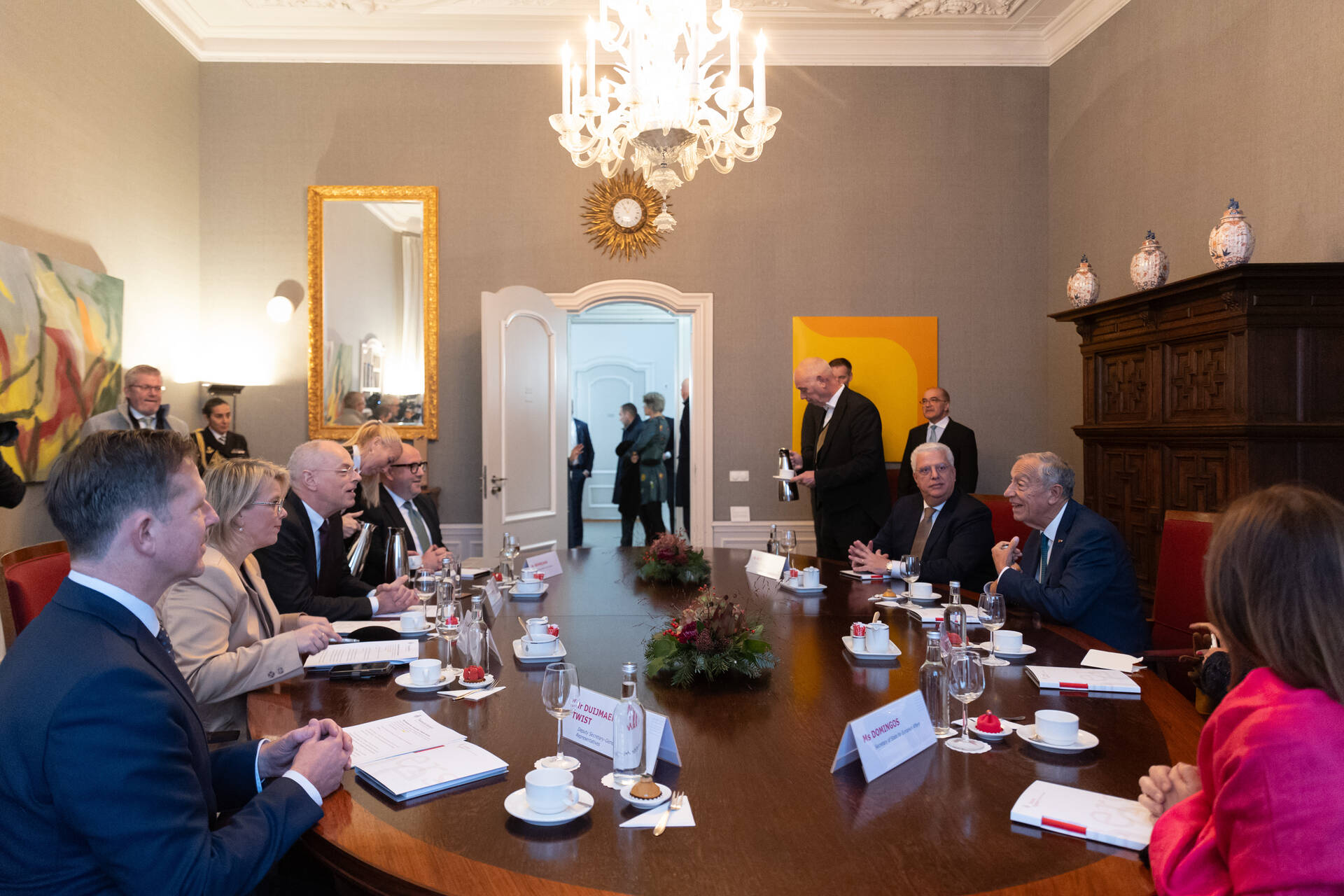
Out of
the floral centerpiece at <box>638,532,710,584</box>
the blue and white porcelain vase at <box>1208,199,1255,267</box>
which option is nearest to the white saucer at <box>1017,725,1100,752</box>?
the floral centerpiece at <box>638,532,710,584</box>

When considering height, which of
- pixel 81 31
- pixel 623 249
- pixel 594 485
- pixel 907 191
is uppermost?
pixel 81 31

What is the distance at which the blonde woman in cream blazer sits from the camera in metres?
2.11

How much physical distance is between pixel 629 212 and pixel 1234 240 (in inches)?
155

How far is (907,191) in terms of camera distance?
674cm

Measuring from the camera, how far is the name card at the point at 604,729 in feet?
5.32

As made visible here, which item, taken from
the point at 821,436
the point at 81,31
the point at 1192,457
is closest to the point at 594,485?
the point at 821,436

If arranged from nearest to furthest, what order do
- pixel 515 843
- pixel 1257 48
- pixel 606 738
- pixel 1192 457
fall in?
1. pixel 515 843
2. pixel 606 738
3. pixel 1192 457
4. pixel 1257 48

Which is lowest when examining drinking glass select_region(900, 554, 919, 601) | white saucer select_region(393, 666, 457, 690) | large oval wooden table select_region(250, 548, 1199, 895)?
large oval wooden table select_region(250, 548, 1199, 895)

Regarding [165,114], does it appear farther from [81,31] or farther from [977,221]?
[977,221]

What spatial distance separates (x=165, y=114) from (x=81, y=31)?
963 mm

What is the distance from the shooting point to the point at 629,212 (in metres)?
6.66

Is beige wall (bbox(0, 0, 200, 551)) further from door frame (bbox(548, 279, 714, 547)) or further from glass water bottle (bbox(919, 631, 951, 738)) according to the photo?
glass water bottle (bbox(919, 631, 951, 738))

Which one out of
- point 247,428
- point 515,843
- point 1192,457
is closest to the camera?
point 515,843

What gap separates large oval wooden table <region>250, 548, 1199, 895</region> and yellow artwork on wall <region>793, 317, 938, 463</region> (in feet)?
14.2
